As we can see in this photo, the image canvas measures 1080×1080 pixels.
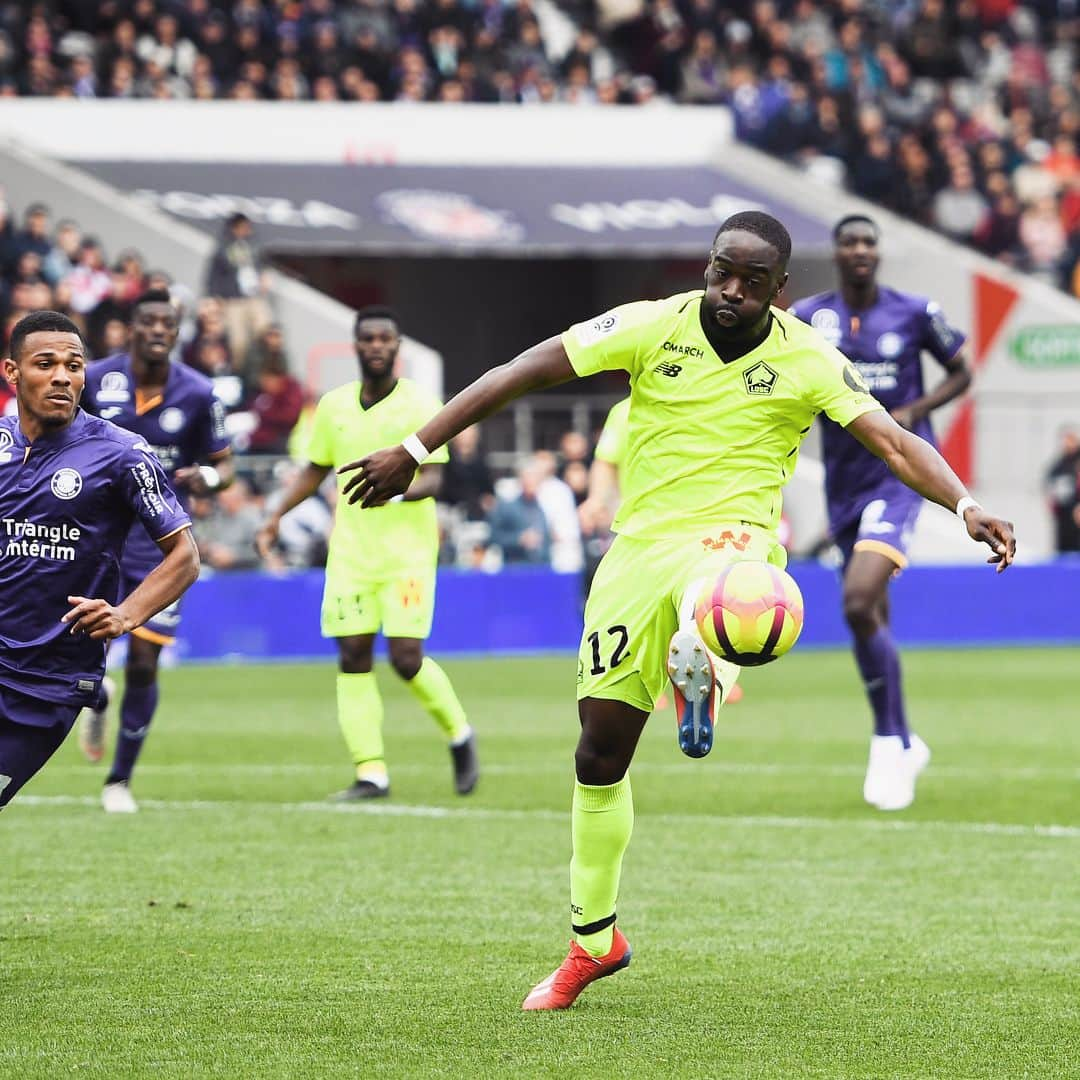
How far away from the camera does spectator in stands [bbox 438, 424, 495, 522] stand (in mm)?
23469

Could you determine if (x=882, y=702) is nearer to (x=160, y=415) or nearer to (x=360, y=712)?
(x=360, y=712)

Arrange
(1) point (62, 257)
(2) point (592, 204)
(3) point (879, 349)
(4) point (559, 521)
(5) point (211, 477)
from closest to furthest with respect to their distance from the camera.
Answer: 1. (5) point (211, 477)
2. (3) point (879, 349)
3. (1) point (62, 257)
4. (4) point (559, 521)
5. (2) point (592, 204)

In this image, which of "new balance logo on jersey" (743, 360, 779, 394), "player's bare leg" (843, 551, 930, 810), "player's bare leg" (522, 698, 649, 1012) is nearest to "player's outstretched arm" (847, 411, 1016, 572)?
"new balance logo on jersey" (743, 360, 779, 394)

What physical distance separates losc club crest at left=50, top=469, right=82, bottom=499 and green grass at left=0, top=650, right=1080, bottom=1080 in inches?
59.7

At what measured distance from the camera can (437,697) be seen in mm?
11734

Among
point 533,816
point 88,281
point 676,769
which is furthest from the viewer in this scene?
point 88,281

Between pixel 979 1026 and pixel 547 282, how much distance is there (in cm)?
2652

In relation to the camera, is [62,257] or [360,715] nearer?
[360,715]

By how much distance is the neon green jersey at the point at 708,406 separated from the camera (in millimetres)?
6559

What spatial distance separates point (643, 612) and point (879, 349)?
5457 millimetres

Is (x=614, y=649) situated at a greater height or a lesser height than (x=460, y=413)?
lesser

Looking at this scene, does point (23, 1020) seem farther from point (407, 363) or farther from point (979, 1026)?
point (407, 363)

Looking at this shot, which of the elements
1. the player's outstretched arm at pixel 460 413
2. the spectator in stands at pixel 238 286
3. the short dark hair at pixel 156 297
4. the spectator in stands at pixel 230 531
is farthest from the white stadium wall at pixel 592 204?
the player's outstretched arm at pixel 460 413

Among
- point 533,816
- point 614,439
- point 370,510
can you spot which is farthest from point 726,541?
point 614,439
